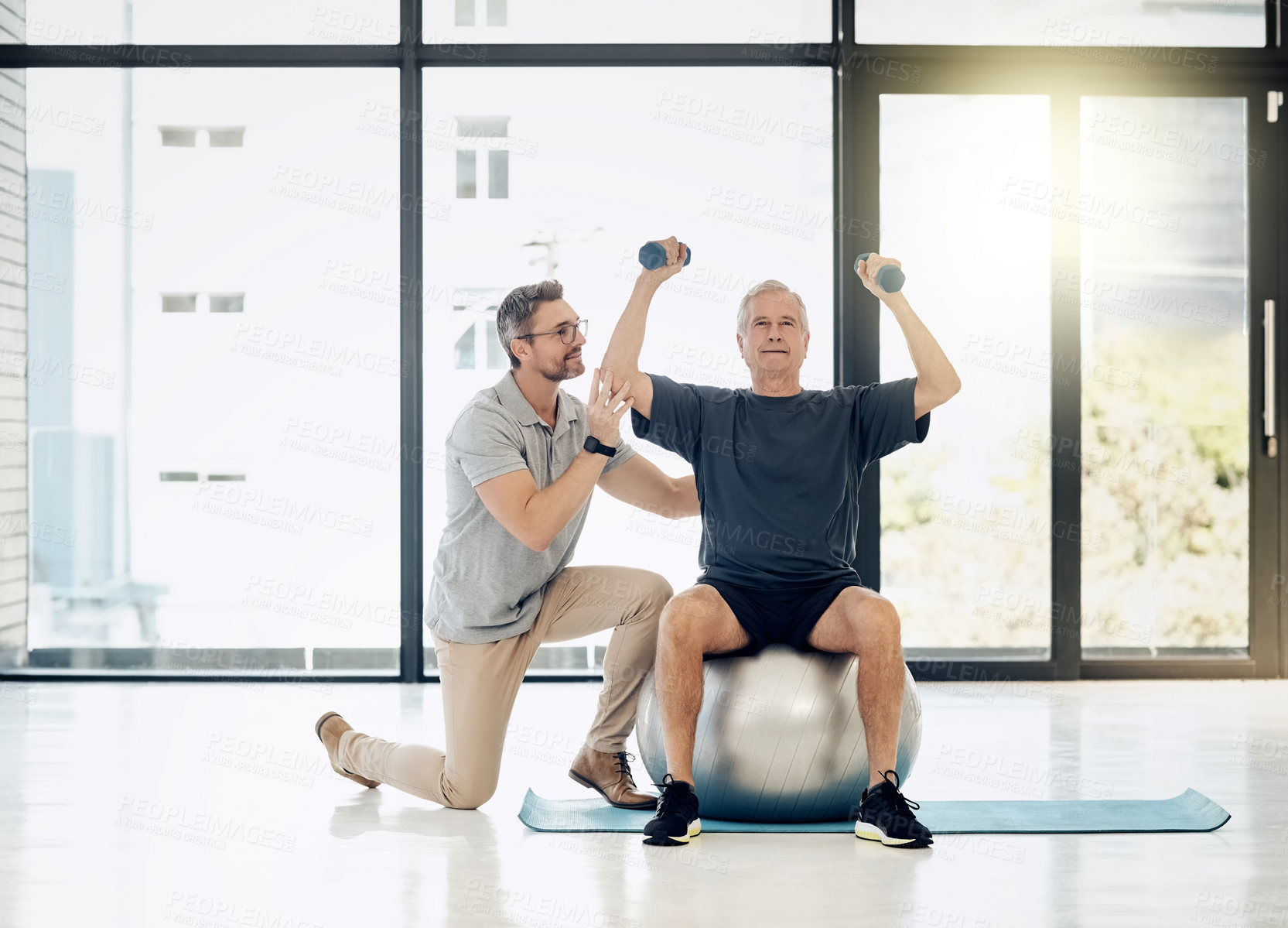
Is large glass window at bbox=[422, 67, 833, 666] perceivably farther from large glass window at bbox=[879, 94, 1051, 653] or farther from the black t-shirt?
the black t-shirt

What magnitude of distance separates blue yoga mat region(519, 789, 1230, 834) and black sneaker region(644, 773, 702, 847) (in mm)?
107

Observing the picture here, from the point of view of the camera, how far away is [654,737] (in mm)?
2582

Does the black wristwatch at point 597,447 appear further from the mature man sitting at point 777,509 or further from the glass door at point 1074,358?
the glass door at point 1074,358

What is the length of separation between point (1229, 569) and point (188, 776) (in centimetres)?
360

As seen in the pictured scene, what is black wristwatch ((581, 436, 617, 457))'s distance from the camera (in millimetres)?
2613

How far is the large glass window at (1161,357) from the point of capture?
447cm

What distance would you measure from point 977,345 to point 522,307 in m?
2.26

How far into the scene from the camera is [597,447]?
8.62ft

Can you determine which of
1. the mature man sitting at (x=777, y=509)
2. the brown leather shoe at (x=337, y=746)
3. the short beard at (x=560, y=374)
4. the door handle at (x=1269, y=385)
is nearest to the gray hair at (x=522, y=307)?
the short beard at (x=560, y=374)
